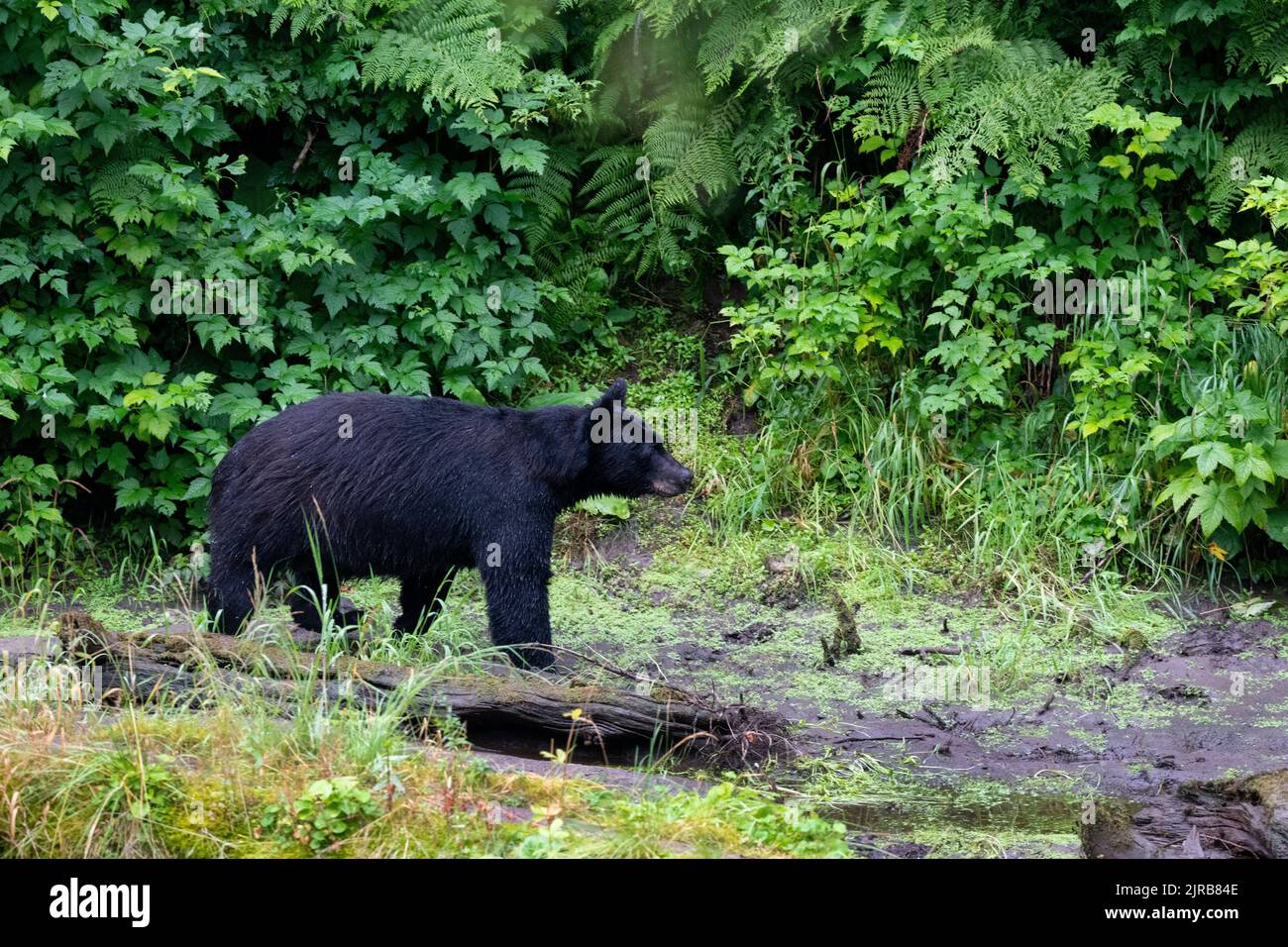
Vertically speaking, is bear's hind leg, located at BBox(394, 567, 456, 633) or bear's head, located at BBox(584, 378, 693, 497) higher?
bear's head, located at BBox(584, 378, 693, 497)

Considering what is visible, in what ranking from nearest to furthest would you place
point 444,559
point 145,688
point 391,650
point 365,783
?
point 365,783 → point 145,688 → point 391,650 → point 444,559

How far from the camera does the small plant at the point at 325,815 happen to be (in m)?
4.44

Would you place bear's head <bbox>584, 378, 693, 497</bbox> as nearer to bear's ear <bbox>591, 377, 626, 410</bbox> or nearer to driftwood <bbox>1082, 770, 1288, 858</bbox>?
bear's ear <bbox>591, 377, 626, 410</bbox>

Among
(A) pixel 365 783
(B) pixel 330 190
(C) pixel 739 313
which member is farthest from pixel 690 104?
(A) pixel 365 783

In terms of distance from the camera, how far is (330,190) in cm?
962

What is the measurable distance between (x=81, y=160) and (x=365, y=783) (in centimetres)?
540

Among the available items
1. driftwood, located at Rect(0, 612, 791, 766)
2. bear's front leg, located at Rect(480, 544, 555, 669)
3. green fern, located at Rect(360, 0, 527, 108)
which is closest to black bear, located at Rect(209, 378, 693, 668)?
bear's front leg, located at Rect(480, 544, 555, 669)

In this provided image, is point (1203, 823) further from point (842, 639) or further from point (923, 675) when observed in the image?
point (842, 639)

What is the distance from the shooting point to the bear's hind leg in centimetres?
748

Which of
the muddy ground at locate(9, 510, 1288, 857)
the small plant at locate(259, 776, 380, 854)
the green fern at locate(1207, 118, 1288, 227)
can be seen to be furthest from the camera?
the green fern at locate(1207, 118, 1288, 227)

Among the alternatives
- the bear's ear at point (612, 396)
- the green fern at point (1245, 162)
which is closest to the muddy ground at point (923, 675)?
the bear's ear at point (612, 396)

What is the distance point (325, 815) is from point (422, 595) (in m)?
3.15

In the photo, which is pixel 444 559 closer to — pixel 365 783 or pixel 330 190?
pixel 365 783

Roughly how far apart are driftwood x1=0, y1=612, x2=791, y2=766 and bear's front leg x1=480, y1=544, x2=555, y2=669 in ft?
2.42
